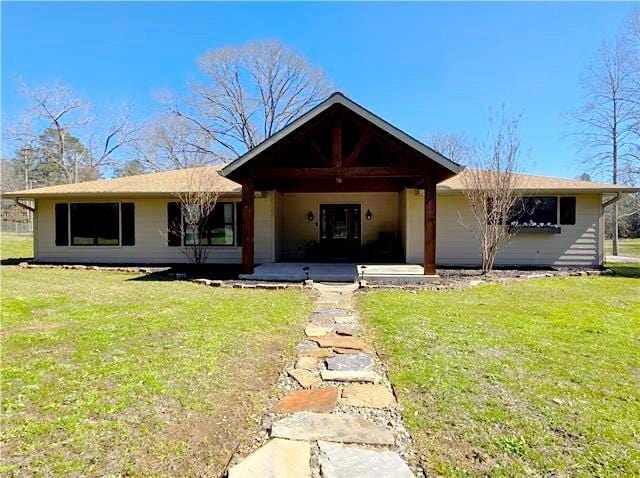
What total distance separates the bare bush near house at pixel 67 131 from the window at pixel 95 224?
71.3ft

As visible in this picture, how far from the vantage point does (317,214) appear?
15000 millimetres

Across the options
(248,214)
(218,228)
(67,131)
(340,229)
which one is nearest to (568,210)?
(340,229)

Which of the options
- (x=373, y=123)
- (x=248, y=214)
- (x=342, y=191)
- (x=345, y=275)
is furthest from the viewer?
(x=342, y=191)

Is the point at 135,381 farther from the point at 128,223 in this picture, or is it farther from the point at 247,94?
the point at 247,94

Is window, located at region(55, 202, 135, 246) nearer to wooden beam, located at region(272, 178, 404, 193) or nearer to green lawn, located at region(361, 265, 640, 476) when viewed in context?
wooden beam, located at region(272, 178, 404, 193)

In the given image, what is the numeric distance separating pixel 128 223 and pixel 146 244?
97 cm

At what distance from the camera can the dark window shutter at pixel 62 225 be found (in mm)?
13695

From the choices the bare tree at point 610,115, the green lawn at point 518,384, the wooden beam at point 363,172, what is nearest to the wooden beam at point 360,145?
the wooden beam at point 363,172

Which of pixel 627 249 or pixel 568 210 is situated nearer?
pixel 568 210

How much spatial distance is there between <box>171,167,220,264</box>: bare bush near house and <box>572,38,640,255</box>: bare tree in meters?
21.1

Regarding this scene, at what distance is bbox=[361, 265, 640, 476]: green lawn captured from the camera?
93.1 inches

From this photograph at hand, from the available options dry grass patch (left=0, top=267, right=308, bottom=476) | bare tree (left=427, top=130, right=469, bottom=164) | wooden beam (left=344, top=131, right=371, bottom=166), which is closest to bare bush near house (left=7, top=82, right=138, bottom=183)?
bare tree (left=427, top=130, right=469, bottom=164)

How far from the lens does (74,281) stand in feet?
31.9

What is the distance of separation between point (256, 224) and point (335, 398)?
10341mm
